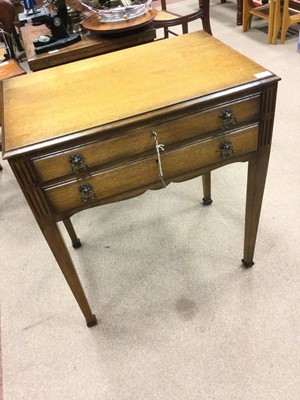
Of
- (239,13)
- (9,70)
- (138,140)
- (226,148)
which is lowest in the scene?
(239,13)

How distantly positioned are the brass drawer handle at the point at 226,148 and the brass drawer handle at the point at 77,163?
41 cm

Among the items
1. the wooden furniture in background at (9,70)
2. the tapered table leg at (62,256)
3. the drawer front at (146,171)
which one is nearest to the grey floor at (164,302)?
the tapered table leg at (62,256)

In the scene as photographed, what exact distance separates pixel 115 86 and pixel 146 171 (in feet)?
0.90

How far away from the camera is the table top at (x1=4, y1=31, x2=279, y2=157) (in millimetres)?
848

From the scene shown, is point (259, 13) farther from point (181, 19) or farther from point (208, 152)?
point (208, 152)

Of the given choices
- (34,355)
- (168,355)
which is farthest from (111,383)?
(34,355)

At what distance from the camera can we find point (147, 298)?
4.53 feet

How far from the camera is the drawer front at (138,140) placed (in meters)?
0.85

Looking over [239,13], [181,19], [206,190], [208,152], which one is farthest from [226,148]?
[239,13]

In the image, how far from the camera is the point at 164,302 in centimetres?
136

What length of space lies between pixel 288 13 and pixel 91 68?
278cm

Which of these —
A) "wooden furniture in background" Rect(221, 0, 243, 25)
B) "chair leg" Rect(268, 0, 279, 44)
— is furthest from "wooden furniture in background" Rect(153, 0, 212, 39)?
"wooden furniture in background" Rect(221, 0, 243, 25)

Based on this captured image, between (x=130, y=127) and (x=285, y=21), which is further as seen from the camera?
(x=285, y=21)

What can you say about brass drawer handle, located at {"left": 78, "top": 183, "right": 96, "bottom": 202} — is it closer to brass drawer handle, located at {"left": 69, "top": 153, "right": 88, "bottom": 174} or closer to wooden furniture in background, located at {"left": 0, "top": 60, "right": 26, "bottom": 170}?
brass drawer handle, located at {"left": 69, "top": 153, "right": 88, "bottom": 174}
